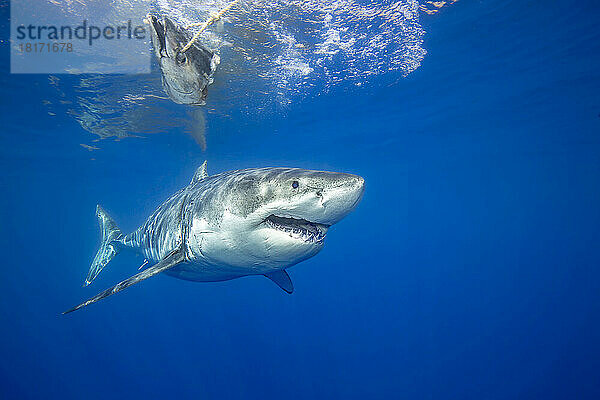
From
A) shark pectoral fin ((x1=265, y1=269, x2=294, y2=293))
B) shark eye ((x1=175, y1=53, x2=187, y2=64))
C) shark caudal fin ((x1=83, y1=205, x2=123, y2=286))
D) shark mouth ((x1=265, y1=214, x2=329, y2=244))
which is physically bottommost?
shark pectoral fin ((x1=265, y1=269, x2=294, y2=293))

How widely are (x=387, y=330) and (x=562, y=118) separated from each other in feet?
65.4

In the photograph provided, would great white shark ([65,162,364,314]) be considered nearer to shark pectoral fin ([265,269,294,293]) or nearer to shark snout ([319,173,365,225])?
shark snout ([319,173,365,225])

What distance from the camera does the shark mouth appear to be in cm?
275

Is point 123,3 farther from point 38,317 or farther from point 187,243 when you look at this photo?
point 38,317

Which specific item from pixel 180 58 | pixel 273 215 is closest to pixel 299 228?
pixel 273 215

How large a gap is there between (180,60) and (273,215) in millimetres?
3806

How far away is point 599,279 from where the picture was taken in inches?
2004

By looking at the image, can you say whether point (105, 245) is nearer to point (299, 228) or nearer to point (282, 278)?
point (282, 278)

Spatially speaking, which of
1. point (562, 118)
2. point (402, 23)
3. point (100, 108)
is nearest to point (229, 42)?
point (402, 23)

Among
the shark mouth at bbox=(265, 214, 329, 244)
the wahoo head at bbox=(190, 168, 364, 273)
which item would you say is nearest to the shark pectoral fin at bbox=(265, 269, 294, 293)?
the wahoo head at bbox=(190, 168, 364, 273)

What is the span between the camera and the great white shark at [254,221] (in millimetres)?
2387

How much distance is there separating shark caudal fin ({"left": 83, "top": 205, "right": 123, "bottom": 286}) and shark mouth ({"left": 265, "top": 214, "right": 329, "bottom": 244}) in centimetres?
615

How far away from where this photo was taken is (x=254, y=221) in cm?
277

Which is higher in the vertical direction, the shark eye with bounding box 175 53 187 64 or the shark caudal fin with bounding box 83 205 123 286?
the shark eye with bounding box 175 53 187 64
